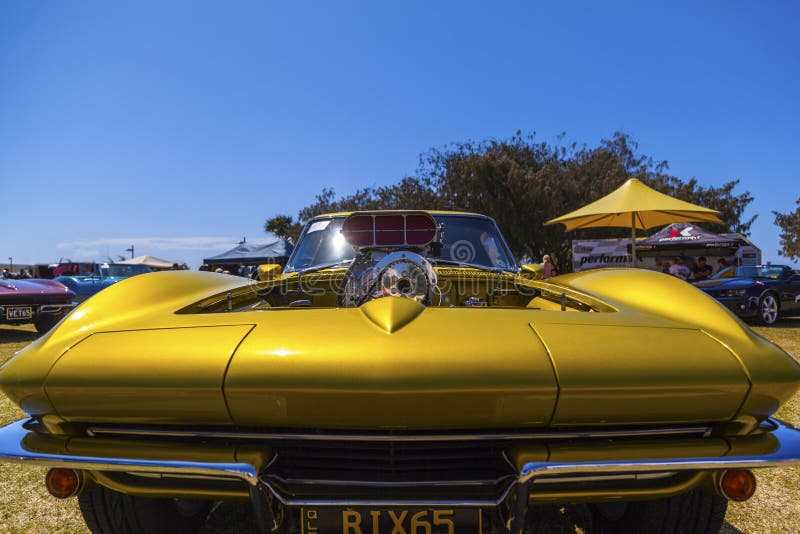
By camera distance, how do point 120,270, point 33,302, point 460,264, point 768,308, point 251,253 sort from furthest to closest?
point 251,253 < point 120,270 < point 768,308 < point 33,302 < point 460,264

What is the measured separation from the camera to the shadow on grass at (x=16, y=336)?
25.4 ft

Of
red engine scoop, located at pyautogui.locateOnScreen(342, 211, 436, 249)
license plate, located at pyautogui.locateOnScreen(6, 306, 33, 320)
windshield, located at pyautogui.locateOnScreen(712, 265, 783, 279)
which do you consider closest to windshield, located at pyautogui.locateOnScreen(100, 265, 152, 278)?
license plate, located at pyautogui.locateOnScreen(6, 306, 33, 320)

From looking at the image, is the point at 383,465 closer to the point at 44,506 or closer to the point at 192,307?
the point at 192,307

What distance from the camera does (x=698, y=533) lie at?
160 cm

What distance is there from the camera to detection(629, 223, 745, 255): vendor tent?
1523 centimetres

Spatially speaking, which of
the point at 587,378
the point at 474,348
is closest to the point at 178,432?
the point at 474,348

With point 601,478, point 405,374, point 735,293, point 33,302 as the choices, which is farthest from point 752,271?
point 33,302

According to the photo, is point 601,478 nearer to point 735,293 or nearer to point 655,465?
point 655,465

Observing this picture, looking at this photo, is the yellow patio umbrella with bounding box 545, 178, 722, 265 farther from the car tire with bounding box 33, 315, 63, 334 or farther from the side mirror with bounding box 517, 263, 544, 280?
the car tire with bounding box 33, 315, 63, 334

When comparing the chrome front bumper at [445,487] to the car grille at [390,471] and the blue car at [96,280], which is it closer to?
the car grille at [390,471]

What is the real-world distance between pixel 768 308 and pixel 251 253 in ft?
51.8

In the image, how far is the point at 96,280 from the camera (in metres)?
11.9

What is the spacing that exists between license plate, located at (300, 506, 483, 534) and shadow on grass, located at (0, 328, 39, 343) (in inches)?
316

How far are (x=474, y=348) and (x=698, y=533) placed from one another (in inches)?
41.0
